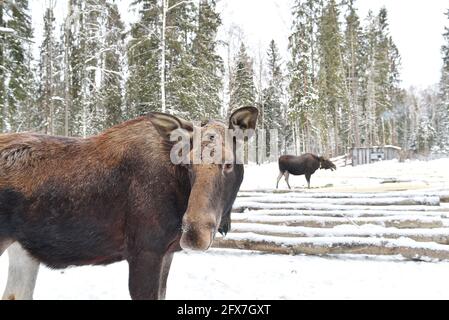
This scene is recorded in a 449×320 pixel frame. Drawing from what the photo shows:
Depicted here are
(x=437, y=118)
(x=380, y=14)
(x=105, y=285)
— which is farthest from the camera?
(x=437, y=118)

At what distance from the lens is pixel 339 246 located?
18.6 ft

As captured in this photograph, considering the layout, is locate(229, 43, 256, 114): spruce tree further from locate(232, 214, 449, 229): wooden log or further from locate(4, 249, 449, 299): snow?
locate(4, 249, 449, 299): snow

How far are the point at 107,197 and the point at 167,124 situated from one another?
0.73 m

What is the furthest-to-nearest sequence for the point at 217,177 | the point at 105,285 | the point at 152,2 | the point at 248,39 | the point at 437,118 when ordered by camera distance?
the point at 437,118 < the point at 248,39 < the point at 152,2 < the point at 105,285 < the point at 217,177

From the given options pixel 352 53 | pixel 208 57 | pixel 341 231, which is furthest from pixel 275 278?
pixel 352 53

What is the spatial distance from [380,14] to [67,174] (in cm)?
4778

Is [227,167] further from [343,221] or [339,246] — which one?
[343,221]

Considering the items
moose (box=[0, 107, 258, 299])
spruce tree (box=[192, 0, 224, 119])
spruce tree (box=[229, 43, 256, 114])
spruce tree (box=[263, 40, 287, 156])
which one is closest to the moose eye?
moose (box=[0, 107, 258, 299])

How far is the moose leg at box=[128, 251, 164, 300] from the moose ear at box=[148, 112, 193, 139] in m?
0.93

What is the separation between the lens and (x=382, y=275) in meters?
4.81

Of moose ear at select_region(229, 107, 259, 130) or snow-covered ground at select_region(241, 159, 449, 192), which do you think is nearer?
moose ear at select_region(229, 107, 259, 130)

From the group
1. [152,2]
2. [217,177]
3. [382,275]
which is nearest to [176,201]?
[217,177]

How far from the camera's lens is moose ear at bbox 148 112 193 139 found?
2660 millimetres
